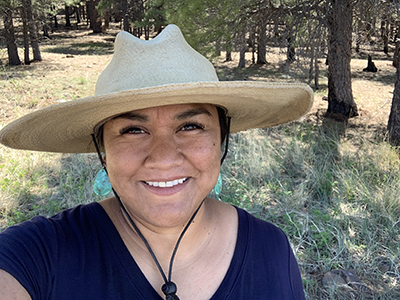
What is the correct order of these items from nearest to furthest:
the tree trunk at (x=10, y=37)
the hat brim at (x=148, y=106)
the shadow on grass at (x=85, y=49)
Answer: the hat brim at (x=148, y=106) → the tree trunk at (x=10, y=37) → the shadow on grass at (x=85, y=49)

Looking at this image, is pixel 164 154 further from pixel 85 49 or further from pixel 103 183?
pixel 85 49

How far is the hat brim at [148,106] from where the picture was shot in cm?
107

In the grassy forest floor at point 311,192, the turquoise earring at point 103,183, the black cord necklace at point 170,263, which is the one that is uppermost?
the turquoise earring at point 103,183

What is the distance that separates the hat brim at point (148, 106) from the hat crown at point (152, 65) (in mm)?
71

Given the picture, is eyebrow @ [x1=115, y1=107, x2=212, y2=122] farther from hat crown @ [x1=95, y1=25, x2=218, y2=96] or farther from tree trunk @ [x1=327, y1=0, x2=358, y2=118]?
tree trunk @ [x1=327, y1=0, x2=358, y2=118]

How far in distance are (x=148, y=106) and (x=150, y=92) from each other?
0.55 feet

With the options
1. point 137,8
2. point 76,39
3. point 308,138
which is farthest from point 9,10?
point 76,39

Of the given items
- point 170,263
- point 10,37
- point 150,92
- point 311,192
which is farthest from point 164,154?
point 10,37

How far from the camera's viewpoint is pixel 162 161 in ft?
3.99

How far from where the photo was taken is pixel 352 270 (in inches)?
113

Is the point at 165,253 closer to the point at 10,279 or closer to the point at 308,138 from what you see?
the point at 10,279

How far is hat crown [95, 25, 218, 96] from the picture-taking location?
1.18m

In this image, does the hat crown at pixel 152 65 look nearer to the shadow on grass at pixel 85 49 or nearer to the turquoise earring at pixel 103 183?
the turquoise earring at pixel 103 183

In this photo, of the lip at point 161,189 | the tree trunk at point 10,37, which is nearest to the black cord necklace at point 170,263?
the lip at point 161,189
